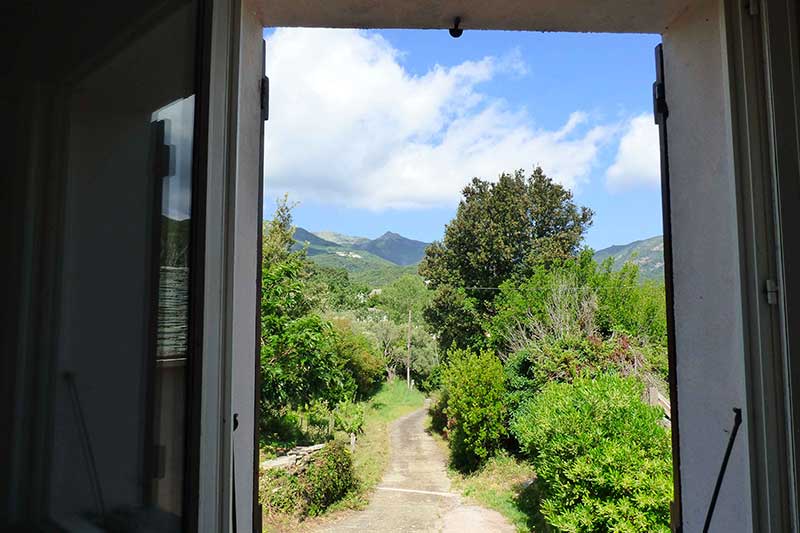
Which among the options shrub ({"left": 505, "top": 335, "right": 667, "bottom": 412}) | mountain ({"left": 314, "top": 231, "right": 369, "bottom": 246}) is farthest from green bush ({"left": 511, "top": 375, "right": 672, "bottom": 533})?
mountain ({"left": 314, "top": 231, "right": 369, "bottom": 246})

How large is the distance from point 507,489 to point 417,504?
127 centimetres

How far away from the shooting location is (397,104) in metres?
17.9

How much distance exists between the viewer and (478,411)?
23.0 ft

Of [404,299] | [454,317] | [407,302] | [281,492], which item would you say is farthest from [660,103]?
[404,299]

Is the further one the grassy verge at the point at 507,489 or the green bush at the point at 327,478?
the green bush at the point at 327,478

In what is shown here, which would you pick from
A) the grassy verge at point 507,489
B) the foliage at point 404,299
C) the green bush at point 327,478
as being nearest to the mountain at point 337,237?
the foliage at point 404,299

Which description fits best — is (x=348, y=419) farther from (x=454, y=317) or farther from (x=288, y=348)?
(x=454, y=317)

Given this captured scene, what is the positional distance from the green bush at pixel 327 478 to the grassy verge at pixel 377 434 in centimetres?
16

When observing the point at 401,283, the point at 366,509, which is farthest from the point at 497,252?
the point at 366,509

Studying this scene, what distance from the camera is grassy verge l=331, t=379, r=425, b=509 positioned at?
20.9 feet
